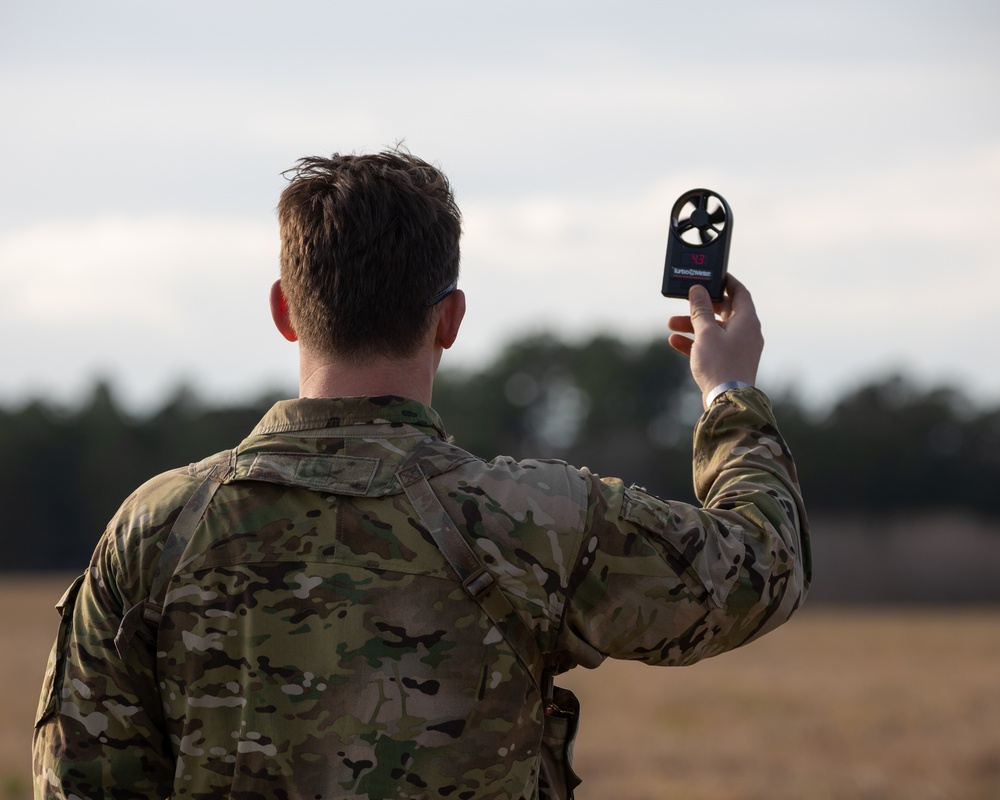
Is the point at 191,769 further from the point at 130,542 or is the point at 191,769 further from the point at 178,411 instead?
the point at 178,411

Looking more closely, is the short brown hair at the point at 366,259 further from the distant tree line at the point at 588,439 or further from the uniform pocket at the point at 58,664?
the distant tree line at the point at 588,439

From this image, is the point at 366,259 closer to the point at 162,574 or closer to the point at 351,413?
the point at 351,413

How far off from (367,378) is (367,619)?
54 centimetres

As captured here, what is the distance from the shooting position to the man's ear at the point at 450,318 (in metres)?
2.89

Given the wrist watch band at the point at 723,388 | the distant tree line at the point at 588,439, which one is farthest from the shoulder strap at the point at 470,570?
the distant tree line at the point at 588,439

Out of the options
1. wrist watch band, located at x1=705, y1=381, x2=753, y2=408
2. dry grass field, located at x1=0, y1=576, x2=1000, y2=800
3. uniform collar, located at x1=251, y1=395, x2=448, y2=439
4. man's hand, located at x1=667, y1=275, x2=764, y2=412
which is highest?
man's hand, located at x1=667, y1=275, x2=764, y2=412

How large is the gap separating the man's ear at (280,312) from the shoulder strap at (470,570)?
50 centimetres

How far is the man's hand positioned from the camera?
304 cm

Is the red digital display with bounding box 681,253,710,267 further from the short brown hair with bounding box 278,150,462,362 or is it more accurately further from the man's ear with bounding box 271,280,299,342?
the man's ear with bounding box 271,280,299,342

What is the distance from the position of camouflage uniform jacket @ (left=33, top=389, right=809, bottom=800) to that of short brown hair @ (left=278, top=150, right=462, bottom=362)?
0.83ft

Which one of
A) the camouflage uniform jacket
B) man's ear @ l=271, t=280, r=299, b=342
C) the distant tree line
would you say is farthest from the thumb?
the distant tree line

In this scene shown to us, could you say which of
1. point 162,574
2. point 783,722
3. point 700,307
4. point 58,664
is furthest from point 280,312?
point 783,722

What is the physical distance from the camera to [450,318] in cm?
291

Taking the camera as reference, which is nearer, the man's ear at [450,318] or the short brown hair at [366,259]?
the short brown hair at [366,259]
